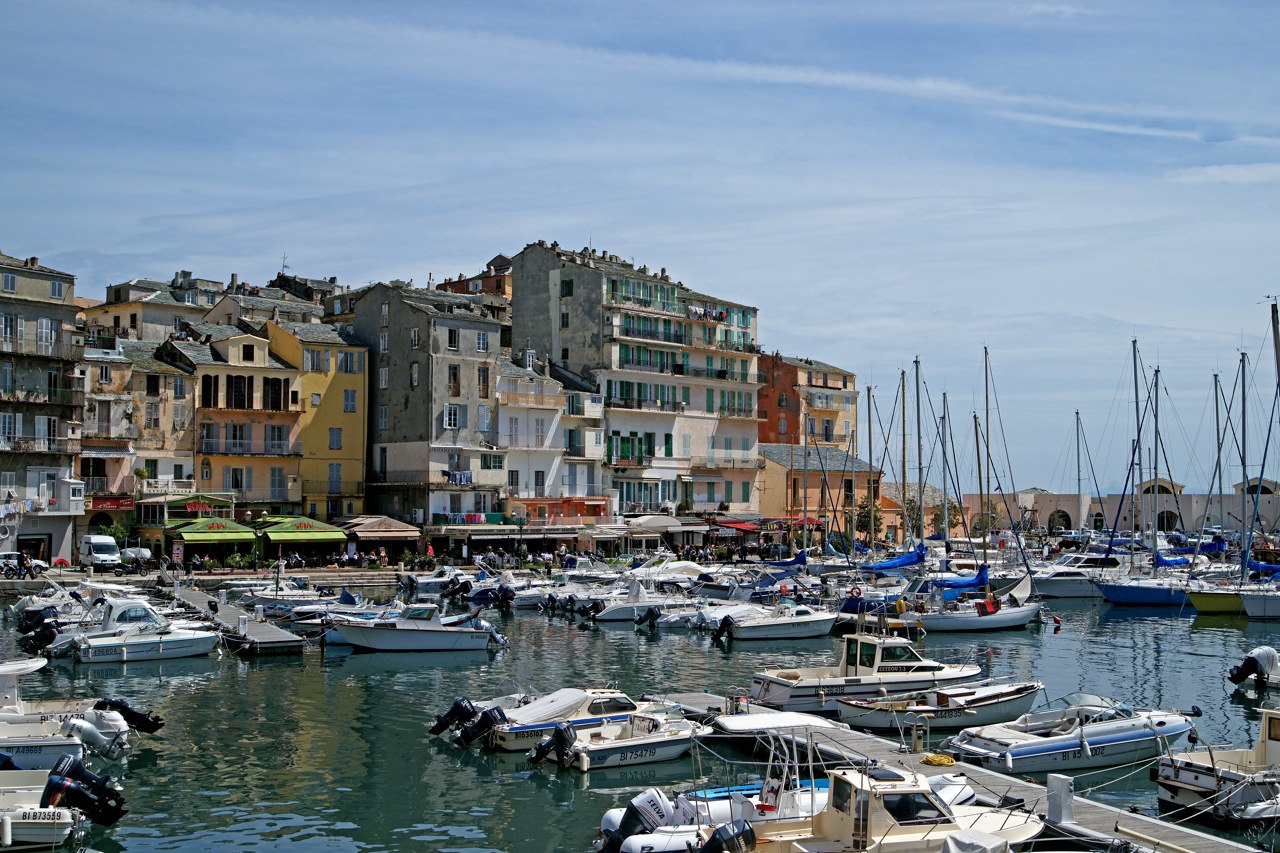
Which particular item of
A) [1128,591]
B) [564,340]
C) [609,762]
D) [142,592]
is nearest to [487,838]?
[609,762]

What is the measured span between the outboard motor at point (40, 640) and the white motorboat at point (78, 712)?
13.8m

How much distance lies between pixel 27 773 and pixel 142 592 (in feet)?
121

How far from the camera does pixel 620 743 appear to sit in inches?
1203

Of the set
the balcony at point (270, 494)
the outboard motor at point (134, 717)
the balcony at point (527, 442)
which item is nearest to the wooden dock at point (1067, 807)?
the outboard motor at point (134, 717)

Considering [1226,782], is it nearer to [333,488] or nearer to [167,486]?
[167,486]

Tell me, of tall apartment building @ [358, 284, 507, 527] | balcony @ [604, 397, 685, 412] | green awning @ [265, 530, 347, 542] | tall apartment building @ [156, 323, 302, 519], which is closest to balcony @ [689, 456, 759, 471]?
balcony @ [604, 397, 685, 412]

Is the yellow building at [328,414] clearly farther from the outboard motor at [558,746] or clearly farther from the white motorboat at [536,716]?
the outboard motor at [558,746]

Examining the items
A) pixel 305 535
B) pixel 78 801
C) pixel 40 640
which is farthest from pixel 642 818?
pixel 305 535

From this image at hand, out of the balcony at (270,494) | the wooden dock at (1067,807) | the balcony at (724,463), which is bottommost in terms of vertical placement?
the wooden dock at (1067,807)

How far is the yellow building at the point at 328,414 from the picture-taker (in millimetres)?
83500

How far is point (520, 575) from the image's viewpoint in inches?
2928

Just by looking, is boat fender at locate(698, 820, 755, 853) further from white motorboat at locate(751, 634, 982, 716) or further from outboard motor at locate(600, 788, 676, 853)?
white motorboat at locate(751, 634, 982, 716)

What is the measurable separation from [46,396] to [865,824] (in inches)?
2374

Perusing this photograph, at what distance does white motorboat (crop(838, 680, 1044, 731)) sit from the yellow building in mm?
54606
